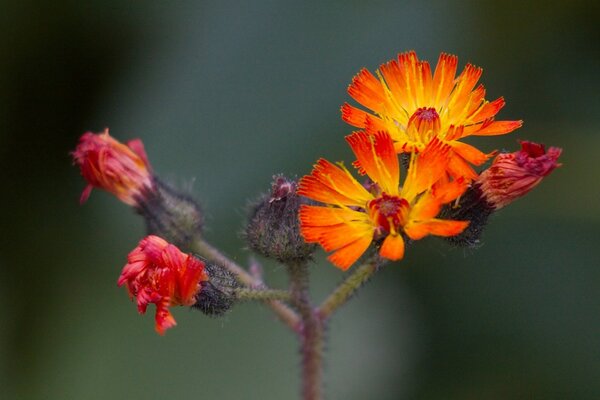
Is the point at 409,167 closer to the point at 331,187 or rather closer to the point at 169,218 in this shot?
the point at 331,187

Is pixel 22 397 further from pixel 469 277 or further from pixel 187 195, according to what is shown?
pixel 469 277

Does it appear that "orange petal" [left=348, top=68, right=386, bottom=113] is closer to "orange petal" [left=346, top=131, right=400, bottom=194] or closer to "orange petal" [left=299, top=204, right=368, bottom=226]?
"orange petal" [left=346, top=131, right=400, bottom=194]

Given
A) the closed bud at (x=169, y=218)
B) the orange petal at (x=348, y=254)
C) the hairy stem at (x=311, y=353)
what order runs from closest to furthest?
the orange petal at (x=348, y=254) → the hairy stem at (x=311, y=353) → the closed bud at (x=169, y=218)

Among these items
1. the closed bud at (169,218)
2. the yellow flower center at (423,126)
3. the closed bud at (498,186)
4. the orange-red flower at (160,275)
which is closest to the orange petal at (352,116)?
the yellow flower center at (423,126)

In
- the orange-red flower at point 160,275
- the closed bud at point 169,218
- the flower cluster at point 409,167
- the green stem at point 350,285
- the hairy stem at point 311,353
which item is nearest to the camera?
the flower cluster at point 409,167

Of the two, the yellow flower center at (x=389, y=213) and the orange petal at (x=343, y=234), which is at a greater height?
the yellow flower center at (x=389, y=213)

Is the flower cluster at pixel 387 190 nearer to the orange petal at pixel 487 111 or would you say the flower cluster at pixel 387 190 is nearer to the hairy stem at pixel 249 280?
the orange petal at pixel 487 111
